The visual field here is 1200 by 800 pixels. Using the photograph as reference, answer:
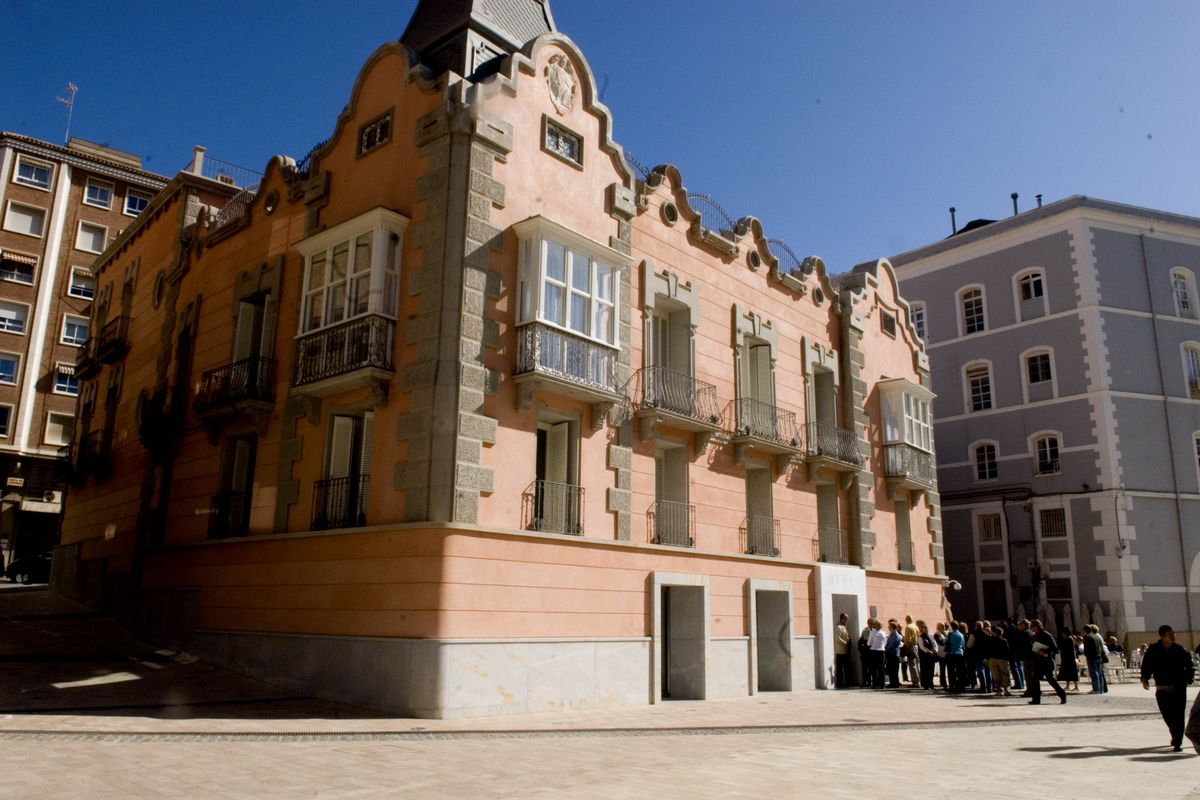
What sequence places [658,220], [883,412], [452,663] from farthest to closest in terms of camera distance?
[883,412] < [658,220] < [452,663]

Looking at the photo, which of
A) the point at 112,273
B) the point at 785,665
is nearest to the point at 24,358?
the point at 112,273

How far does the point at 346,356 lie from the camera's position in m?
16.5

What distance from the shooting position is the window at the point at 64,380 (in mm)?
45312

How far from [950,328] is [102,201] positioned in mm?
43629

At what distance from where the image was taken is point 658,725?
14336 millimetres

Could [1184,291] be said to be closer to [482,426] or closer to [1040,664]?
[1040,664]

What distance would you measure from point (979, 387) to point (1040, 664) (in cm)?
2163

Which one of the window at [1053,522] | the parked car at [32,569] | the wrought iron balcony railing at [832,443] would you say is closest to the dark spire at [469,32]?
the wrought iron balcony railing at [832,443]

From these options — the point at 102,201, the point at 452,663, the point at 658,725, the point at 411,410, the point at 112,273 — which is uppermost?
the point at 102,201

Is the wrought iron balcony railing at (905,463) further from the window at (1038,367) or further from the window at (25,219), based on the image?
the window at (25,219)

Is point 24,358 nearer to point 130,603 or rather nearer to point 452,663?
point 130,603

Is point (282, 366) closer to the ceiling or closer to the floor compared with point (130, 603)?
closer to the ceiling

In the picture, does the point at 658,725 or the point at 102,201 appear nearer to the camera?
the point at 658,725

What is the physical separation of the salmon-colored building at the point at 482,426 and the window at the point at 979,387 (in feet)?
51.8
